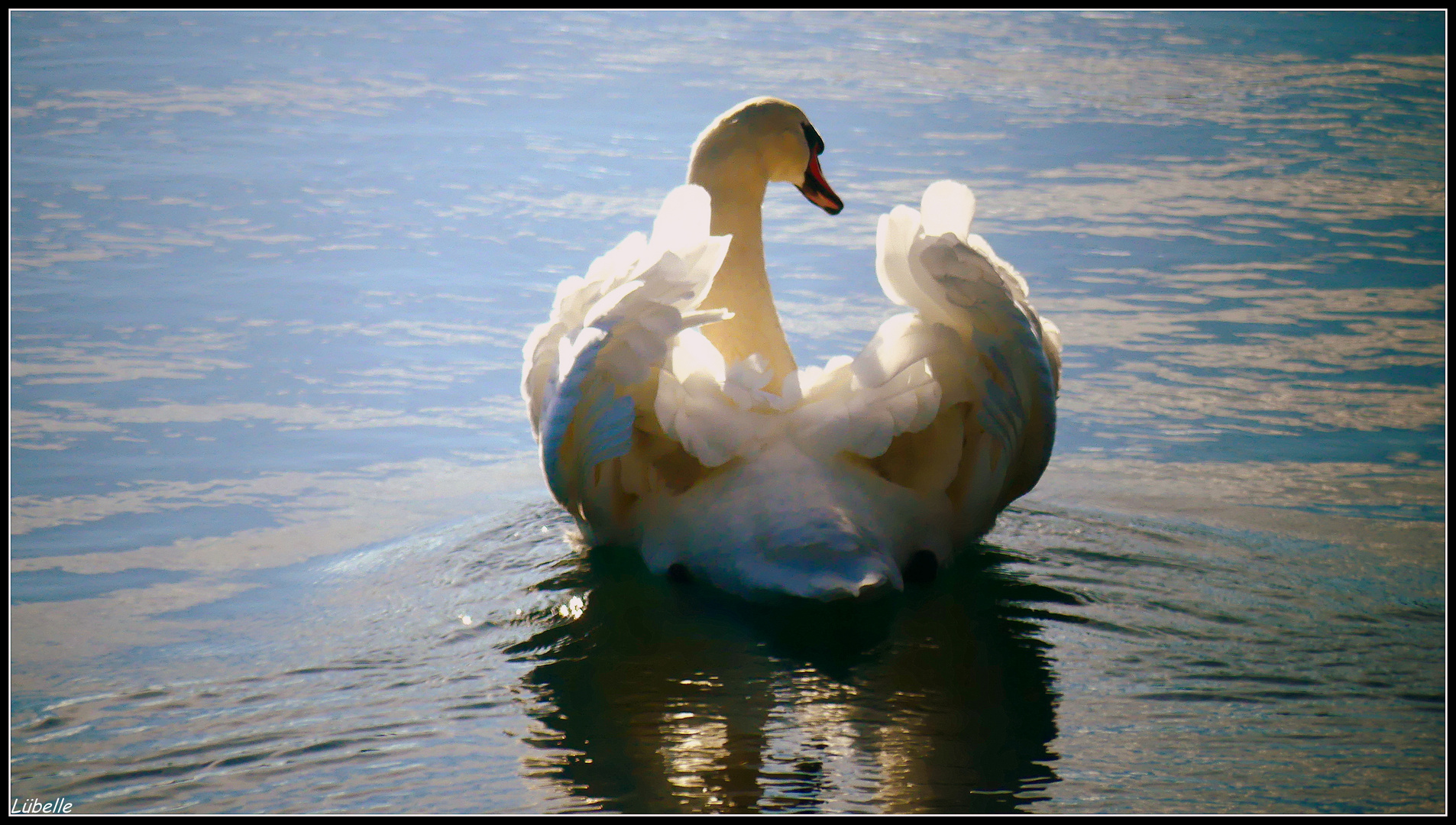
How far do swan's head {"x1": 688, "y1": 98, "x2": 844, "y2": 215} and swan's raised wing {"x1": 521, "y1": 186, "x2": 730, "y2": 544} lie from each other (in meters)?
0.70

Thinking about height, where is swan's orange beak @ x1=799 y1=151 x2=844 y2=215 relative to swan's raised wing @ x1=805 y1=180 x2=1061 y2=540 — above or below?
above

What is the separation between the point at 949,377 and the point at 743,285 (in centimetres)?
106

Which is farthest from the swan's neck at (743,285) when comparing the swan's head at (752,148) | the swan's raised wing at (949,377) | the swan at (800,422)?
the swan's raised wing at (949,377)

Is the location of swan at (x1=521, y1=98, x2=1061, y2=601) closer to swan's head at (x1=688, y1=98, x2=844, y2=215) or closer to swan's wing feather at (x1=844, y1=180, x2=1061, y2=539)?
swan's wing feather at (x1=844, y1=180, x2=1061, y2=539)

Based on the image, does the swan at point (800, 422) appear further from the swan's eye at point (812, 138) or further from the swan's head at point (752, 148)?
the swan's eye at point (812, 138)

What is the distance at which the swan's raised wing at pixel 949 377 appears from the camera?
410 centimetres

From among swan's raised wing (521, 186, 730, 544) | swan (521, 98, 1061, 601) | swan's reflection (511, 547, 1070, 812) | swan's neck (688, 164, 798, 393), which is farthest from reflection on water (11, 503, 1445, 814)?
swan's neck (688, 164, 798, 393)

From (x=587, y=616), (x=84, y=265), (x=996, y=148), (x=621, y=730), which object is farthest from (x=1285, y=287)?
(x=84, y=265)

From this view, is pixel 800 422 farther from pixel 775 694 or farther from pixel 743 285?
pixel 743 285

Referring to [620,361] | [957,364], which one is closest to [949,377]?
[957,364]

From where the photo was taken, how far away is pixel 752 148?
5.20 meters

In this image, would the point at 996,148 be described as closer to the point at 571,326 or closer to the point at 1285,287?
the point at 1285,287

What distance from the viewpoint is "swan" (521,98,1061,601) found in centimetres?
395

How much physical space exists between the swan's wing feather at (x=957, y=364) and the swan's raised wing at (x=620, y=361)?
1.77 ft
